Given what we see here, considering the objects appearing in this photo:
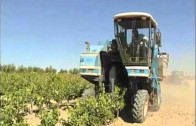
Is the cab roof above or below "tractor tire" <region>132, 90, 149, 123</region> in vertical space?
above

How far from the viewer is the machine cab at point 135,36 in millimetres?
10078

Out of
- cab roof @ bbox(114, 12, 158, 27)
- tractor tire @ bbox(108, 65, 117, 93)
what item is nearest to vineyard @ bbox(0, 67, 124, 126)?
tractor tire @ bbox(108, 65, 117, 93)

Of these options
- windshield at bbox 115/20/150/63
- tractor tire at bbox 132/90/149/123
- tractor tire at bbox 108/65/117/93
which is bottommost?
tractor tire at bbox 132/90/149/123

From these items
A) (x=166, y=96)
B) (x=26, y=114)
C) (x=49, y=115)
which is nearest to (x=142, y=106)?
(x=49, y=115)

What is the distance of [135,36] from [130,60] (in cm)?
75

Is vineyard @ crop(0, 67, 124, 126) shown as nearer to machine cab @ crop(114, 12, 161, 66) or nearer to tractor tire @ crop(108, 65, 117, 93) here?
tractor tire @ crop(108, 65, 117, 93)

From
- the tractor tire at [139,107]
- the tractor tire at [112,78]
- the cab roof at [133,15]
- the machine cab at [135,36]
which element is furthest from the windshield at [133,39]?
the tractor tire at [139,107]

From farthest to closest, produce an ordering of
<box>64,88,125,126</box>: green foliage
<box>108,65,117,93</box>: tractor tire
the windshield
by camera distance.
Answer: <box>108,65,117,93</box>: tractor tire → the windshield → <box>64,88,125,126</box>: green foliage

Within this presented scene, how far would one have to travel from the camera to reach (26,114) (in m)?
11.5

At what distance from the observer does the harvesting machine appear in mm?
10008

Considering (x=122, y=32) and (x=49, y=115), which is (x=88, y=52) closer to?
(x=122, y=32)

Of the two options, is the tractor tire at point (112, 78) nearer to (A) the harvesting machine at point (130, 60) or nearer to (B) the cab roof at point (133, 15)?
(A) the harvesting machine at point (130, 60)

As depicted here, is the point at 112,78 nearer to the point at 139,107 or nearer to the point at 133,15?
the point at 139,107

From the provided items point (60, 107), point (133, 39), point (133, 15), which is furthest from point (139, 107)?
point (60, 107)
